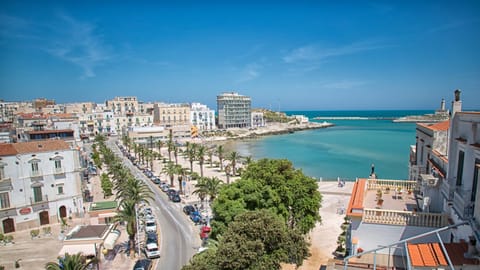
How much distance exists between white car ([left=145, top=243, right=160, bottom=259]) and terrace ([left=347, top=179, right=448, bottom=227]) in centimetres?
1476

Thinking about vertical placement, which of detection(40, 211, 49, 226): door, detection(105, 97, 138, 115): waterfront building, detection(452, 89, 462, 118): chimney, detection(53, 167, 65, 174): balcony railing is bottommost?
detection(40, 211, 49, 226): door

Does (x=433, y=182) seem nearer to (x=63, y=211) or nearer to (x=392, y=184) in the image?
(x=392, y=184)

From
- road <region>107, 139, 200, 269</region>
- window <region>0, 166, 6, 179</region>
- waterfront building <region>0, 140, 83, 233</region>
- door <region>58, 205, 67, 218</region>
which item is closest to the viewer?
road <region>107, 139, 200, 269</region>

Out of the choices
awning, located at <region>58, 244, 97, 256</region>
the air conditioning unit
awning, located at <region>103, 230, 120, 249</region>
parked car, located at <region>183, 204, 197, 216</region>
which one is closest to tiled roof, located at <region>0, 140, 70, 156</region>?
awning, located at <region>103, 230, 120, 249</region>

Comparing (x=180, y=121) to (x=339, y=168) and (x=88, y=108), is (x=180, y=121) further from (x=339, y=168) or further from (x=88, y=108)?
(x=339, y=168)

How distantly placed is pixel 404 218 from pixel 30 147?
101 feet

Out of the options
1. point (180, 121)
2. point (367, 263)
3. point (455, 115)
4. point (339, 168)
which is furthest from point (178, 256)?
point (180, 121)

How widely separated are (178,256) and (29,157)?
684 inches

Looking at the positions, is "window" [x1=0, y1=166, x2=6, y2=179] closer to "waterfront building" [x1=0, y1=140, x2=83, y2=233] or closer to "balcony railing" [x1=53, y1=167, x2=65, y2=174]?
"waterfront building" [x1=0, y1=140, x2=83, y2=233]

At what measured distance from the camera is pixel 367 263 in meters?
11.2

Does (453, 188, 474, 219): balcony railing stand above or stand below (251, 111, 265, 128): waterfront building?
above

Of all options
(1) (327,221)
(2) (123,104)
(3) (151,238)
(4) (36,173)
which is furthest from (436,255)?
(2) (123,104)

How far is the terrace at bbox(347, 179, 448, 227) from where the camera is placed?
36.9 feet

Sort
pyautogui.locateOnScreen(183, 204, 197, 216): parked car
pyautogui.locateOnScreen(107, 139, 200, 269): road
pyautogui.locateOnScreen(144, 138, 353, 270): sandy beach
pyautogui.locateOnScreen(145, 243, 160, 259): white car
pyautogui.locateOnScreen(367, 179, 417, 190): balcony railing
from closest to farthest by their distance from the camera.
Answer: pyautogui.locateOnScreen(367, 179, 417, 190): balcony railing → pyautogui.locateOnScreen(144, 138, 353, 270): sandy beach → pyautogui.locateOnScreen(107, 139, 200, 269): road → pyautogui.locateOnScreen(145, 243, 160, 259): white car → pyautogui.locateOnScreen(183, 204, 197, 216): parked car
